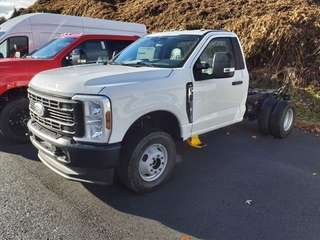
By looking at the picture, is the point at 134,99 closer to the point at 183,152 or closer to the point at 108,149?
the point at 108,149

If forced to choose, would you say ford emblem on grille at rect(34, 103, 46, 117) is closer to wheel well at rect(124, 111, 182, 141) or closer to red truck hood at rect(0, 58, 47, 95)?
wheel well at rect(124, 111, 182, 141)

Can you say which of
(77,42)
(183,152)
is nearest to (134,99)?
(183,152)

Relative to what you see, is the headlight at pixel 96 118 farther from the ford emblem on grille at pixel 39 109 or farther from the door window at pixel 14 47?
the door window at pixel 14 47

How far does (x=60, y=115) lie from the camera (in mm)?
3434

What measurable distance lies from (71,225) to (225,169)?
244 cm

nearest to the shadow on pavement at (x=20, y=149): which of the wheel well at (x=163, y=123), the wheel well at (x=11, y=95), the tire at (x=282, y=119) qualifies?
the wheel well at (x=11, y=95)

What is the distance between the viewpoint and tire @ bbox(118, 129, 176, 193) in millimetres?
3605

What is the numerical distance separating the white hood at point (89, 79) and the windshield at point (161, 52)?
0.37 metres

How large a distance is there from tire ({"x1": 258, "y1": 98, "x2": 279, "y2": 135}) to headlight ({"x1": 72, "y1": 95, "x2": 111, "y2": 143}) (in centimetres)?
393

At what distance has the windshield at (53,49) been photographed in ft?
20.5

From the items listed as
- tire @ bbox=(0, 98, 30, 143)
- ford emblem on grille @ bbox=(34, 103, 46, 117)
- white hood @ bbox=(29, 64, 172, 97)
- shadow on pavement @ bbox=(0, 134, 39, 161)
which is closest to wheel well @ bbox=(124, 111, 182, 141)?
white hood @ bbox=(29, 64, 172, 97)

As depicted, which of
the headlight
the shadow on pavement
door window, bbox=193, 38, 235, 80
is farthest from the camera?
the shadow on pavement

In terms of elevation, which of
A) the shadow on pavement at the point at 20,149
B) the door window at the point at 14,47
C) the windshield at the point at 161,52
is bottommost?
the shadow on pavement at the point at 20,149

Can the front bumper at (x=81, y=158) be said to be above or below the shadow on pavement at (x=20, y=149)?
above
